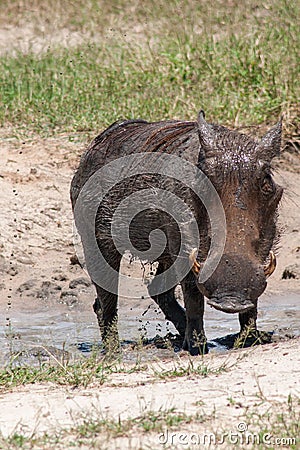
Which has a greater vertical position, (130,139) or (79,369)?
(130,139)

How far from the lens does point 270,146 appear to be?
520 centimetres

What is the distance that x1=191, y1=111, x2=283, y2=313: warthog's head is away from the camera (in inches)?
187

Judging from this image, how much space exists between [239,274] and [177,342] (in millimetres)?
1647

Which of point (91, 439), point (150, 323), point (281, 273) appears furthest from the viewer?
point (281, 273)

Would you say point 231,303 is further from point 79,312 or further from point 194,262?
point 79,312

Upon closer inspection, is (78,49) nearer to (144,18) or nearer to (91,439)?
(144,18)

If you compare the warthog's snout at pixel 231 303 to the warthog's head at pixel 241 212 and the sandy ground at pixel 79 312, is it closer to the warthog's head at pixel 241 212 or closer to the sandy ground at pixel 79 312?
the warthog's head at pixel 241 212

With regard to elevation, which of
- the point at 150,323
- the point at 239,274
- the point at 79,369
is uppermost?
the point at 239,274

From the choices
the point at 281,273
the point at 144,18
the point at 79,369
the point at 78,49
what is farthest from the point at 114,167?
the point at 144,18

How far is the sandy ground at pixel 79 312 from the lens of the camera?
12.9ft

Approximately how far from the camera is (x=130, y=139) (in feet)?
20.2

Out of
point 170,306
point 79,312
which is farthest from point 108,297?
point 79,312

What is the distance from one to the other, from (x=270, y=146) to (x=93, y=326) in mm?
2357

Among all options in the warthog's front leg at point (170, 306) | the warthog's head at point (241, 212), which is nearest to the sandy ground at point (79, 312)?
the warthog's head at point (241, 212)
